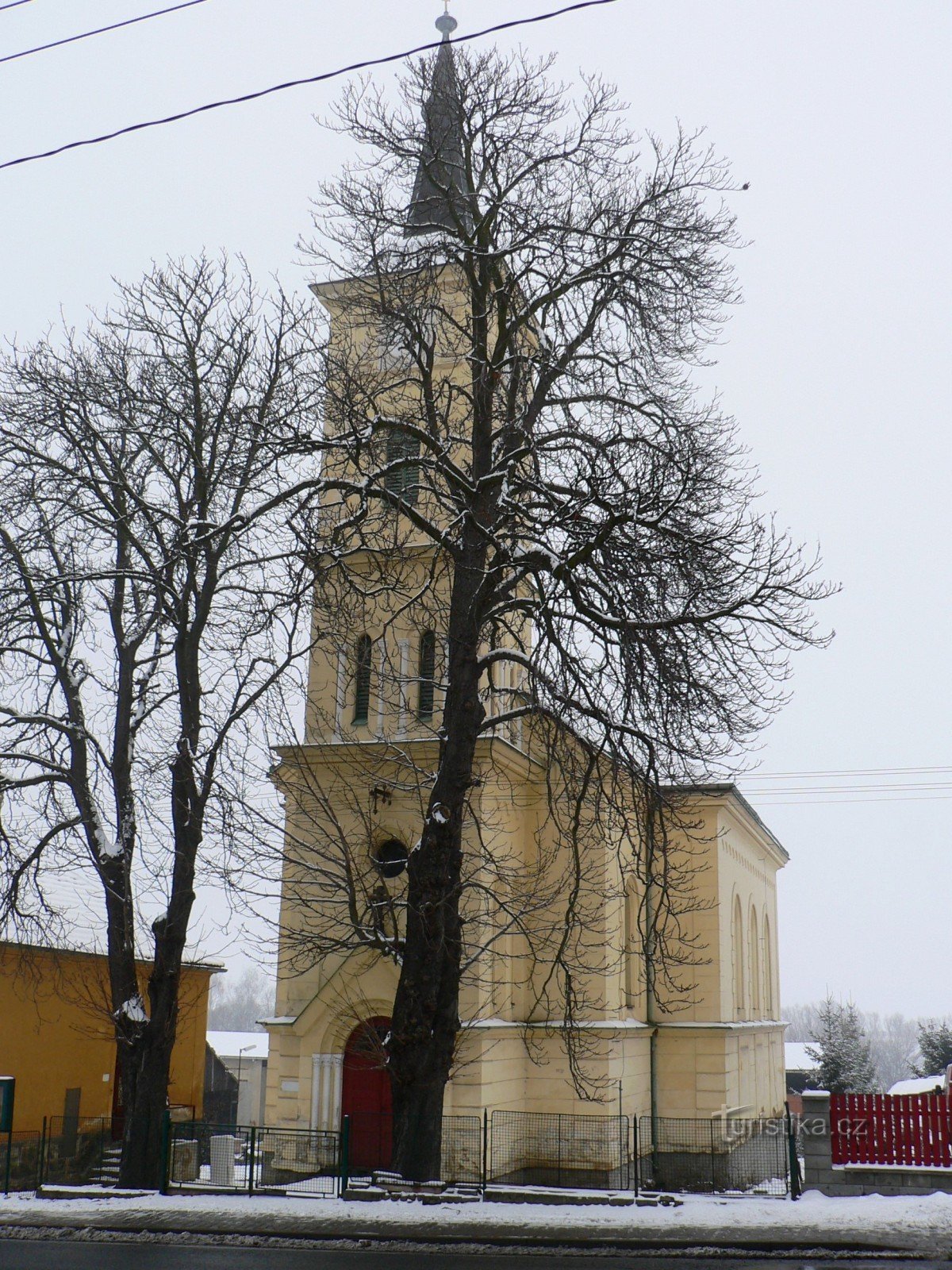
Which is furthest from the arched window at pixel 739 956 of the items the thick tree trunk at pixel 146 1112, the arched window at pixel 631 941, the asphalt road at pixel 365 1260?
the asphalt road at pixel 365 1260

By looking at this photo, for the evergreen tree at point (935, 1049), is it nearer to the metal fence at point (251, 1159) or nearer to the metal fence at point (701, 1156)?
the metal fence at point (701, 1156)

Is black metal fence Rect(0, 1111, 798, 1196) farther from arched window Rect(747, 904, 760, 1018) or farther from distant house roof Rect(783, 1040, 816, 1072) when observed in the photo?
distant house roof Rect(783, 1040, 816, 1072)

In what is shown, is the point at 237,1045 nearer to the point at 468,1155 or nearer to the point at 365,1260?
the point at 468,1155

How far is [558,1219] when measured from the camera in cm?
1432

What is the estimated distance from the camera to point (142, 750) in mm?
20781

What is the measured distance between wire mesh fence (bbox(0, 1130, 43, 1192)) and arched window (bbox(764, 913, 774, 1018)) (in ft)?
78.7

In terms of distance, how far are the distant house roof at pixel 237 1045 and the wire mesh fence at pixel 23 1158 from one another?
136 feet

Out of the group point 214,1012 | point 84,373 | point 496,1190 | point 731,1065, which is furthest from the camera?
point 214,1012

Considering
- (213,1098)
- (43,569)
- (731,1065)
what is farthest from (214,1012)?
(43,569)

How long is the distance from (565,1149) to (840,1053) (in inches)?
997

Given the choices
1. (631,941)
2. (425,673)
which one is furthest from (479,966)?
(425,673)

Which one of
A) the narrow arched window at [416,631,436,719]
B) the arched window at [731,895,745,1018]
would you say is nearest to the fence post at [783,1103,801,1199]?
the narrow arched window at [416,631,436,719]

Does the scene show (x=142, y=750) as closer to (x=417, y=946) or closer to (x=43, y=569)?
(x=43, y=569)

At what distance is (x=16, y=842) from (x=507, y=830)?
941cm
